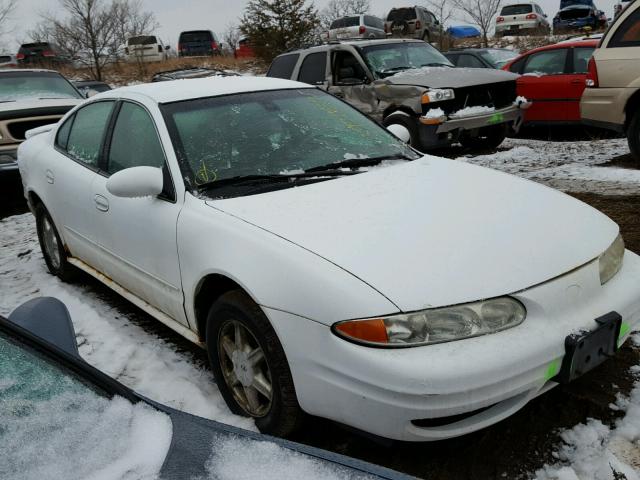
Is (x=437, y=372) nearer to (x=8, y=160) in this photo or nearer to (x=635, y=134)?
(x=635, y=134)

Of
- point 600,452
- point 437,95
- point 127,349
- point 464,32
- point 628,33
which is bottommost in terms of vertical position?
point 127,349

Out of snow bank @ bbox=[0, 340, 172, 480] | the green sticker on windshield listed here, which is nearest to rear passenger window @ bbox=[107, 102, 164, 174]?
snow bank @ bbox=[0, 340, 172, 480]

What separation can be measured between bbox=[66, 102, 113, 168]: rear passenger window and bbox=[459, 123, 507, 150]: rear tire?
5290 mm

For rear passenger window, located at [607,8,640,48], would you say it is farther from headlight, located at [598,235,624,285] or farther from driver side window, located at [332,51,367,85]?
headlight, located at [598,235,624,285]

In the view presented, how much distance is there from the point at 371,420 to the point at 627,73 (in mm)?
5904

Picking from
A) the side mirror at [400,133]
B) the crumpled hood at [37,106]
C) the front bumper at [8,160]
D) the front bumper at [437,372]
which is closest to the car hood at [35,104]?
the crumpled hood at [37,106]

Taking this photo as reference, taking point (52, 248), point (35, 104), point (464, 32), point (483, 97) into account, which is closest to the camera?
point (52, 248)

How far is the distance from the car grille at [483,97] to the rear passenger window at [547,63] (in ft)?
3.40

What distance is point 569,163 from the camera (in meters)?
7.50

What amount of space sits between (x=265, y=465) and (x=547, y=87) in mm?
8654

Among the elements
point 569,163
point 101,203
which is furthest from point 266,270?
point 569,163

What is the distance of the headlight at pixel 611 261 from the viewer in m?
2.53

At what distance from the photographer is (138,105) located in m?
3.56

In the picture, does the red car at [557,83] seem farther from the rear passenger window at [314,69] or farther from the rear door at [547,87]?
the rear passenger window at [314,69]
